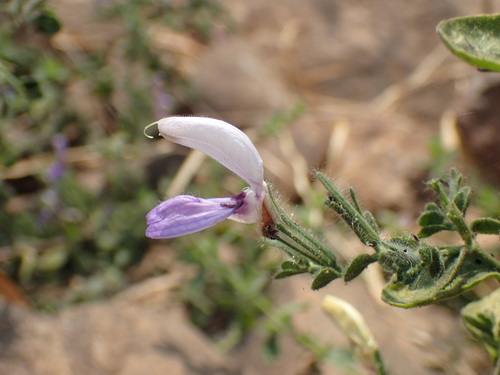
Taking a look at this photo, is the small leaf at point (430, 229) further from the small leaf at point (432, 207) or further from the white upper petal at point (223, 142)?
the white upper petal at point (223, 142)

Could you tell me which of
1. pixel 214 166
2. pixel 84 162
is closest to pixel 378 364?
pixel 214 166

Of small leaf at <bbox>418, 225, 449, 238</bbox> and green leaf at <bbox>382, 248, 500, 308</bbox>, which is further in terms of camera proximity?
small leaf at <bbox>418, 225, 449, 238</bbox>

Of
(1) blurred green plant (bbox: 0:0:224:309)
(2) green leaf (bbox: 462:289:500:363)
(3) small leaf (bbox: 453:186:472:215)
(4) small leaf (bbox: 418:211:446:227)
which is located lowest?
(1) blurred green plant (bbox: 0:0:224:309)

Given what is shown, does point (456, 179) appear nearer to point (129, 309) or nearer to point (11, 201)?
point (129, 309)

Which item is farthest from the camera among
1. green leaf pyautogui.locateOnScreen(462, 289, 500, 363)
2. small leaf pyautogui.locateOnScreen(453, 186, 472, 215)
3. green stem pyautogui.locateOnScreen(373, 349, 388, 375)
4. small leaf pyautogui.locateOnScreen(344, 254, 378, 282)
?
green stem pyautogui.locateOnScreen(373, 349, 388, 375)

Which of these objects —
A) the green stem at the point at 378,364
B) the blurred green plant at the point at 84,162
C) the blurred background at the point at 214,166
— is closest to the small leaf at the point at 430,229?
the green stem at the point at 378,364

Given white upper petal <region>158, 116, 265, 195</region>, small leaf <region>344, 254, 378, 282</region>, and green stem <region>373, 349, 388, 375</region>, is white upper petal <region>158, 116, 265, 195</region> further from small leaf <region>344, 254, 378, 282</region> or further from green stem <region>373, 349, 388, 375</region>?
green stem <region>373, 349, 388, 375</region>

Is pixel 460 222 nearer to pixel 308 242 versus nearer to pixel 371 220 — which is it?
pixel 371 220

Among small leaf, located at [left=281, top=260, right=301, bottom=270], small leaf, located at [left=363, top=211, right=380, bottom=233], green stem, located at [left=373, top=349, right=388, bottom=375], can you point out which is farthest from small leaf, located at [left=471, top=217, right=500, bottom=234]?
green stem, located at [left=373, top=349, right=388, bottom=375]
